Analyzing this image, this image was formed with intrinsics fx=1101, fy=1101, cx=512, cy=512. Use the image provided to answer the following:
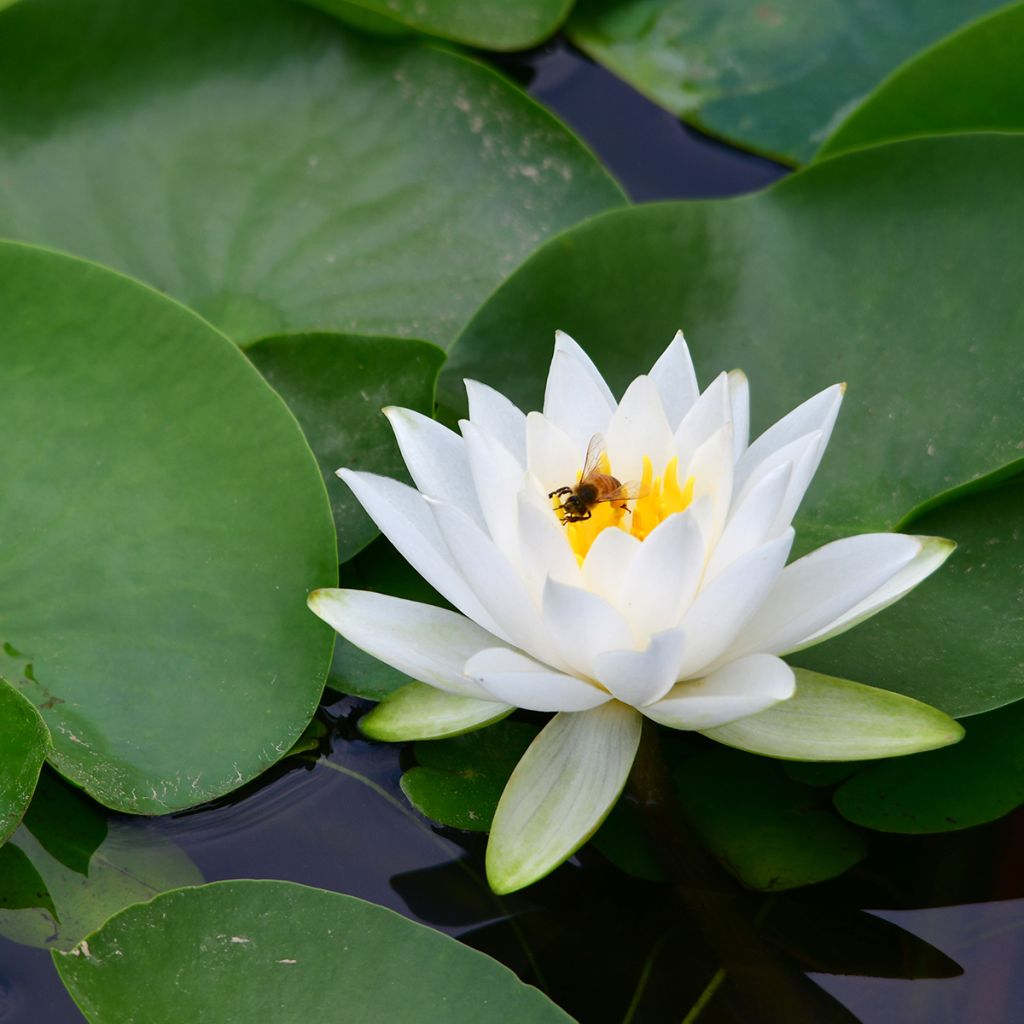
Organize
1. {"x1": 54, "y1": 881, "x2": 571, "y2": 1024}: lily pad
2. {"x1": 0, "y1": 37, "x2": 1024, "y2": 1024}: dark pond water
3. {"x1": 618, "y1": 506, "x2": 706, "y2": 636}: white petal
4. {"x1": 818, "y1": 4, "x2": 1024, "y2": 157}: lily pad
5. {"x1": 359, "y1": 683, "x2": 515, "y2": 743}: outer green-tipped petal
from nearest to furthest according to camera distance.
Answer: {"x1": 618, "y1": 506, "x2": 706, "y2": 636}: white petal → {"x1": 54, "y1": 881, "x2": 571, "y2": 1024}: lily pad → {"x1": 359, "y1": 683, "x2": 515, "y2": 743}: outer green-tipped petal → {"x1": 0, "y1": 37, "x2": 1024, "y2": 1024}: dark pond water → {"x1": 818, "y1": 4, "x2": 1024, "y2": 157}: lily pad

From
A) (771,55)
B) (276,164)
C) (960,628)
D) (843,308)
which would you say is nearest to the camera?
(960,628)

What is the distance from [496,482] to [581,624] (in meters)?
0.22

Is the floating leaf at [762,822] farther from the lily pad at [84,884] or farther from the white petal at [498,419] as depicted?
the lily pad at [84,884]

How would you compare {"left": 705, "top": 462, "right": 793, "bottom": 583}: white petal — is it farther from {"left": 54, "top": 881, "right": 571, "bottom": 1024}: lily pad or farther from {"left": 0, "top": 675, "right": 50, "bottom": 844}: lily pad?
{"left": 0, "top": 675, "right": 50, "bottom": 844}: lily pad

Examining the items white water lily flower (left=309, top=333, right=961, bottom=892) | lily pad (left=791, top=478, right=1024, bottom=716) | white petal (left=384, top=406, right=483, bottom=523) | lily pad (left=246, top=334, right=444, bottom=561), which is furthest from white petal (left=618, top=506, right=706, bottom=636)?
lily pad (left=246, top=334, right=444, bottom=561)

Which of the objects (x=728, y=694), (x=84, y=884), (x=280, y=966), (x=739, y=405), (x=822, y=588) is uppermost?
(x=739, y=405)

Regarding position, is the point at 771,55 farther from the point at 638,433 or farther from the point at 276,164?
the point at 638,433

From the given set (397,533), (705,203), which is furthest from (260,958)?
(705,203)

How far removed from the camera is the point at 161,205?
88.0 inches

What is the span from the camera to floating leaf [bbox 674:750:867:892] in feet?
5.62

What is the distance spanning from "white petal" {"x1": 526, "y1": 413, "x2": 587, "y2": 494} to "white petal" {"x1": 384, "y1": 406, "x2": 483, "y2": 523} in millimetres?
106

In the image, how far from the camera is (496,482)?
140 centimetres

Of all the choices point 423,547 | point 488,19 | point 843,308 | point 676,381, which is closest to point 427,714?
point 423,547

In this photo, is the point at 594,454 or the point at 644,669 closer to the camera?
the point at 644,669
